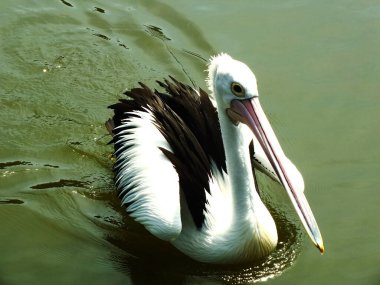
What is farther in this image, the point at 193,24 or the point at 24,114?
the point at 193,24

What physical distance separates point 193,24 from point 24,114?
196 cm

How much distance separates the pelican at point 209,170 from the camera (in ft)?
13.2

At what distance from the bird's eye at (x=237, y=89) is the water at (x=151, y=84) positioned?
1095mm

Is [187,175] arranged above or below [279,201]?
above

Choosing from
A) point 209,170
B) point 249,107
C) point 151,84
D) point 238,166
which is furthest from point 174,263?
point 151,84

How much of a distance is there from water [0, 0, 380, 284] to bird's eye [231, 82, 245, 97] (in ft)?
3.59

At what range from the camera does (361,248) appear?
4.60 m

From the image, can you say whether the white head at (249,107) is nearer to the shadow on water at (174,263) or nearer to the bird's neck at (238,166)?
the bird's neck at (238,166)

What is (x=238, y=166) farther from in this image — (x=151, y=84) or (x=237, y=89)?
(x=151, y=84)

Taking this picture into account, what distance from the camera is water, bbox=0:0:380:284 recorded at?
445cm

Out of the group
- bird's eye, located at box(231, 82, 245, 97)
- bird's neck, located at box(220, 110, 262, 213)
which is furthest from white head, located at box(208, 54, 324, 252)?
bird's neck, located at box(220, 110, 262, 213)

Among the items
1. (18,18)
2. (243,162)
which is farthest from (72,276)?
(18,18)

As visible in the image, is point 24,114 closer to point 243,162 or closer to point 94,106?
point 94,106

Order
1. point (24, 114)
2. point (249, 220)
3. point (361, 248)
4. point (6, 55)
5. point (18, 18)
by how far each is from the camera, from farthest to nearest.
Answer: point (18, 18)
point (6, 55)
point (24, 114)
point (361, 248)
point (249, 220)
